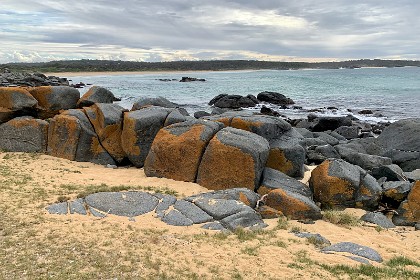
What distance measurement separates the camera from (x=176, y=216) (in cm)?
1124

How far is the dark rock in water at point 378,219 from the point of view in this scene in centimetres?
1296

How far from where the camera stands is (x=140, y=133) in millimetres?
17453

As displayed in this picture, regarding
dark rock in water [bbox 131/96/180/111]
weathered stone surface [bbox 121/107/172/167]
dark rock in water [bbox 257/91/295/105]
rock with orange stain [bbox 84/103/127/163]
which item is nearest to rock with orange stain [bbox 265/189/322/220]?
weathered stone surface [bbox 121/107/172/167]

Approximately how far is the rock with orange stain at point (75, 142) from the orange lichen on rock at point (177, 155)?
3382mm

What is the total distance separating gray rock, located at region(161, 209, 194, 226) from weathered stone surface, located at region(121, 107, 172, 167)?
655 centimetres

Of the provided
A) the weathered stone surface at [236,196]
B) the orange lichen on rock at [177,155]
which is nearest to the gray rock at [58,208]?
the weathered stone surface at [236,196]

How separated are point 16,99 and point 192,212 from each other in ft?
40.7

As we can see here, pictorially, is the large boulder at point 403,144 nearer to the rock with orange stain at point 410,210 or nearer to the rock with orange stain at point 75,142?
the rock with orange stain at point 410,210

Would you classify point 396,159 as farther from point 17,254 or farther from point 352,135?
point 17,254

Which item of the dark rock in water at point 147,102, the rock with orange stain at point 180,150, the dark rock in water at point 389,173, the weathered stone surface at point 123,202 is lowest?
the dark rock in water at point 389,173

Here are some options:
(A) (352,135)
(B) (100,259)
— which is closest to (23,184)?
(B) (100,259)

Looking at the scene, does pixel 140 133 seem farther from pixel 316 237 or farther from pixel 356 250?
pixel 356 250

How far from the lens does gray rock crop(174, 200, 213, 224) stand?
439 inches

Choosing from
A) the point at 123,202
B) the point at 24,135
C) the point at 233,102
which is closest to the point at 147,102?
the point at 24,135
